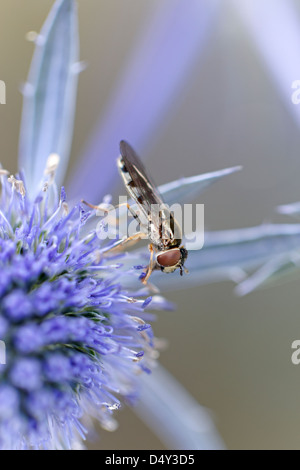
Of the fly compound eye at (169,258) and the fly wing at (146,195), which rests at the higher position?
the fly wing at (146,195)

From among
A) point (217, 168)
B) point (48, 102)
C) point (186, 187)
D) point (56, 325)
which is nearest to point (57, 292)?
point (56, 325)

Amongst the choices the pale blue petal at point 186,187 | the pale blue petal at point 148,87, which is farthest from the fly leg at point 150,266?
the pale blue petal at point 148,87

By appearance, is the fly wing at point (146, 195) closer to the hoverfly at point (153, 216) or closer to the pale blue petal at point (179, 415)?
the hoverfly at point (153, 216)

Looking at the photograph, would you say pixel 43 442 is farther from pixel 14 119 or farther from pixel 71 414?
pixel 14 119

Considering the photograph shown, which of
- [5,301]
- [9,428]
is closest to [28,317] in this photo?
[5,301]

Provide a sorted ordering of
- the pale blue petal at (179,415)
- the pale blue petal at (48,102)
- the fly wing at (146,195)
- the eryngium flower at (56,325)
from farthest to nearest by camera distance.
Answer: the pale blue petal at (179,415), the pale blue petal at (48,102), the fly wing at (146,195), the eryngium flower at (56,325)

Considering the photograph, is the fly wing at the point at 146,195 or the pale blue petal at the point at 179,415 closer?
the fly wing at the point at 146,195
